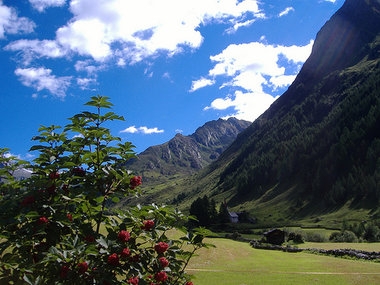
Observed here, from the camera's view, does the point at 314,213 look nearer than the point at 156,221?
No

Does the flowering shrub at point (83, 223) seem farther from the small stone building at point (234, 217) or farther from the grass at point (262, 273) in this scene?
the small stone building at point (234, 217)

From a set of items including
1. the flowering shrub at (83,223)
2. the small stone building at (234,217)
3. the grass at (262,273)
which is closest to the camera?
the flowering shrub at (83,223)

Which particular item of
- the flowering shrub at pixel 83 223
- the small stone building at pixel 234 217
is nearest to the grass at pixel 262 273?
the flowering shrub at pixel 83 223

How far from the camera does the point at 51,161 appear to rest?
→ 7.80 metres

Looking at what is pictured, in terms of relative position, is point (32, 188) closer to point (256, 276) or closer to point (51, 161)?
point (51, 161)

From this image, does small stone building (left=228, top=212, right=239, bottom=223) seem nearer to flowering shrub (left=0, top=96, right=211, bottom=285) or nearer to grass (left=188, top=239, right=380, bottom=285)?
grass (left=188, top=239, right=380, bottom=285)

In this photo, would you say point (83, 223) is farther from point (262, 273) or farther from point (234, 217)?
point (234, 217)

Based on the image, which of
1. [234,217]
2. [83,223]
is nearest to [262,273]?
[83,223]

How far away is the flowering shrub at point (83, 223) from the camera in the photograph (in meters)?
6.35

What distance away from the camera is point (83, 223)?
734cm

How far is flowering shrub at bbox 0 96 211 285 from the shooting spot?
635cm

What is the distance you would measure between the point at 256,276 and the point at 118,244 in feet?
71.8

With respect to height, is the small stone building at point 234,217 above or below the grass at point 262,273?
below

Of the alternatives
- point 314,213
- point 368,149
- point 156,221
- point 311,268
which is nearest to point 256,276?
point 311,268
